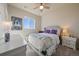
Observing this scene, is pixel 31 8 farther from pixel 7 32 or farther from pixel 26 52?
pixel 26 52

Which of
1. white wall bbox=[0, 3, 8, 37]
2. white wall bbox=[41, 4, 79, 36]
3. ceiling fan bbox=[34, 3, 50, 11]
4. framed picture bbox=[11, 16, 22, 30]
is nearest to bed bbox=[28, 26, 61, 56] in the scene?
white wall bbox=[41, 4, 79, 36]

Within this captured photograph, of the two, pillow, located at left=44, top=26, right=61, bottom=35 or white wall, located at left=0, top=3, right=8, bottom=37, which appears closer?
white wall, located at left=0, top=3, right=8, bottom=37

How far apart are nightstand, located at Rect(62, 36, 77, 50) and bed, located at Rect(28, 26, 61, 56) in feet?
A: 0.49

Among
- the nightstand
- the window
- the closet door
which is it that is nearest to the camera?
the closet door

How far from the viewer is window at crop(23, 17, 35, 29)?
5.40 ft

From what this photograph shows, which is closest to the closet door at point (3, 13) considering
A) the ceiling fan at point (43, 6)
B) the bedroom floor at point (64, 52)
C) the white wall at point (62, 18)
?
the ceiling fan at point (43, 6)

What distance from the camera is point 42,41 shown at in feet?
5.59

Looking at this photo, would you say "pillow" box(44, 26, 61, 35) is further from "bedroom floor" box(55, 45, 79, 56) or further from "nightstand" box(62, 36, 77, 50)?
"bedroom floor" box(55, 45, 79, 56)

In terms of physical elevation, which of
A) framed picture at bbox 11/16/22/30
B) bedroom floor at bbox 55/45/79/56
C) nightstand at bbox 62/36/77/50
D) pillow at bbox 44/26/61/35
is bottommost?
bedroom floor at bbox 55/45/79/56

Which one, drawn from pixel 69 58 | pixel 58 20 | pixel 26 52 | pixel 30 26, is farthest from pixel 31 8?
pixel 69 58

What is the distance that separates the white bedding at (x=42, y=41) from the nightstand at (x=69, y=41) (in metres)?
0.17

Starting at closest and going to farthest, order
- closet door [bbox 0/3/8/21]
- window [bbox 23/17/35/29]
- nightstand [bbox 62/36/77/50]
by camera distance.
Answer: closet door [bbox 0/3/8/21], window [bbox 23/17/35/29], nightstand [bbox 62/36/77/50]

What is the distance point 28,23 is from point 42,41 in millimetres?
445

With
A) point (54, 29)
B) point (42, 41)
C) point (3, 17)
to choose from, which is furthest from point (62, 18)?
point (3, 17)
